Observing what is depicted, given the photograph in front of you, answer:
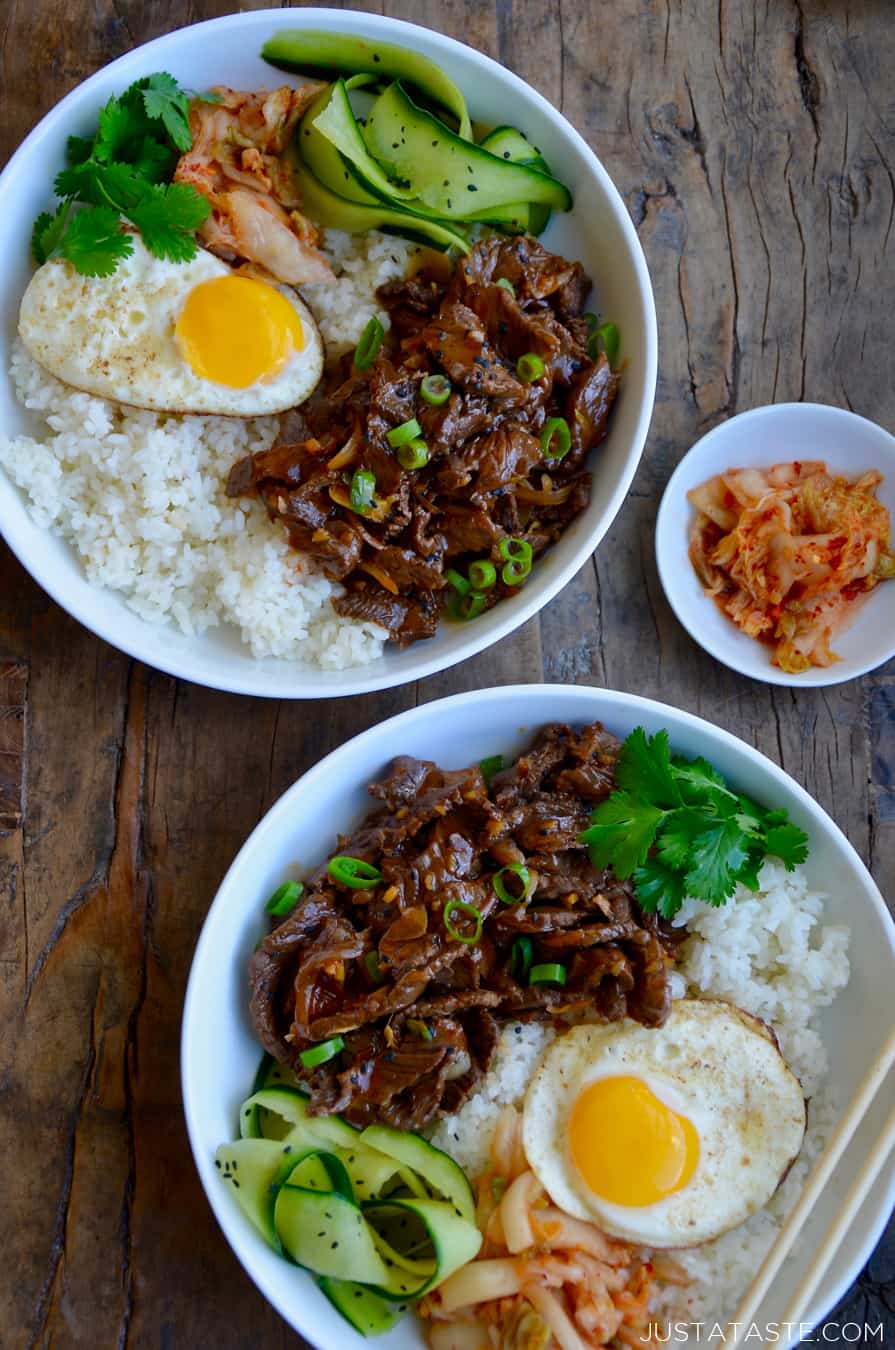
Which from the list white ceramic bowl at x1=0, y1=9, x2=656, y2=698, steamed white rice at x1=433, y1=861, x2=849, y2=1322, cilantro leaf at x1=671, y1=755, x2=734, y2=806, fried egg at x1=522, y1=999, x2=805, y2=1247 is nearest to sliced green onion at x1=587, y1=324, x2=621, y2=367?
white ceramic bowl at x1=0, y1=9, x2=656, y2=698

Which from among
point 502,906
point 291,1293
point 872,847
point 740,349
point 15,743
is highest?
point 740,349

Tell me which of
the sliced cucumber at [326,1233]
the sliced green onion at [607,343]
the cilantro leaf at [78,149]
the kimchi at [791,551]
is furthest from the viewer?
the kimchi at [791,551]

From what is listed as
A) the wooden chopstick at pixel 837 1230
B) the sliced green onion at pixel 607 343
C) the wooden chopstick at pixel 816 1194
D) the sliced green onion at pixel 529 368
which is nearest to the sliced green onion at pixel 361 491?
the sliced green onion at pixel 529 368

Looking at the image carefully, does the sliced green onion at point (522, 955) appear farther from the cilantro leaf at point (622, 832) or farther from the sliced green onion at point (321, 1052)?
the sliced green onion at point (321, 1052)

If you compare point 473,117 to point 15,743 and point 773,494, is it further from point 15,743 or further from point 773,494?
point 15,743

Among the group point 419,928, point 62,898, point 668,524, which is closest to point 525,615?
point 668,524

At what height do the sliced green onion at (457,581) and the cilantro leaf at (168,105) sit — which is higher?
the cilantro leaf at (168,105)
